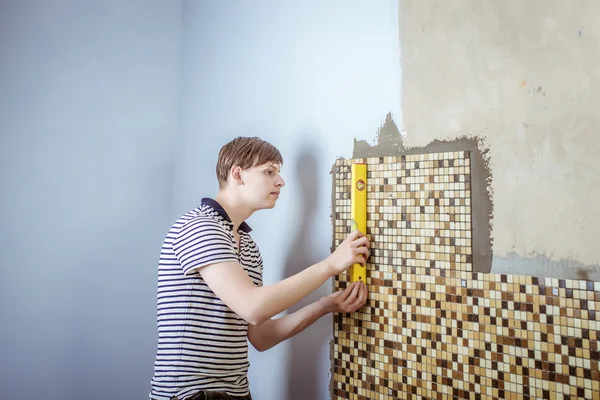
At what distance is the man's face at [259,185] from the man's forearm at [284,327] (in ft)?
1.07

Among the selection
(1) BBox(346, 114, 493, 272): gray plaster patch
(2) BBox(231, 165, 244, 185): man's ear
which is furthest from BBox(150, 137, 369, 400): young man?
(1) BBox(346, 114, 493, 272): gray plaster patch

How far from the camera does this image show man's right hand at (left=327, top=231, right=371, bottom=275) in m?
1.06

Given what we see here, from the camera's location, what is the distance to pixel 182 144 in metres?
1.90

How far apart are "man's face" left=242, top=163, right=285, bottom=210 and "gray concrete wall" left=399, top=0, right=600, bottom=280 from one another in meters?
0.43

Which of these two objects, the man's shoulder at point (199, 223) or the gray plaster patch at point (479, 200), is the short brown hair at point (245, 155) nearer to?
the man's shoulder at point (199, 223)

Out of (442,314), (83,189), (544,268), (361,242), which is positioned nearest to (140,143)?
(83,189)

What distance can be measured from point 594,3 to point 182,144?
1556 millimetres

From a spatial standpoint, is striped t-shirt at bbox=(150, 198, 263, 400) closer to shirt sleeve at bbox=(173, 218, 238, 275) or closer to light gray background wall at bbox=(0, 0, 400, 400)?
shirt sleeve at bbox=(173, 218, 238, 275)

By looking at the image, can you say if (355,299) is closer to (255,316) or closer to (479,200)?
(255,316)

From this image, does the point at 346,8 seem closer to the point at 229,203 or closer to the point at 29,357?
the point at 229,203

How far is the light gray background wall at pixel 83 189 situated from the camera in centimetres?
149

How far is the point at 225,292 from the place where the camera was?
1.00 m

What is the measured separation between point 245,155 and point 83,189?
2.67 feet

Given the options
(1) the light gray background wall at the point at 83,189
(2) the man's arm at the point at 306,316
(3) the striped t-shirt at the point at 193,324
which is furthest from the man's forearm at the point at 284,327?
(1) the light gray background wall at the point at 83,189
